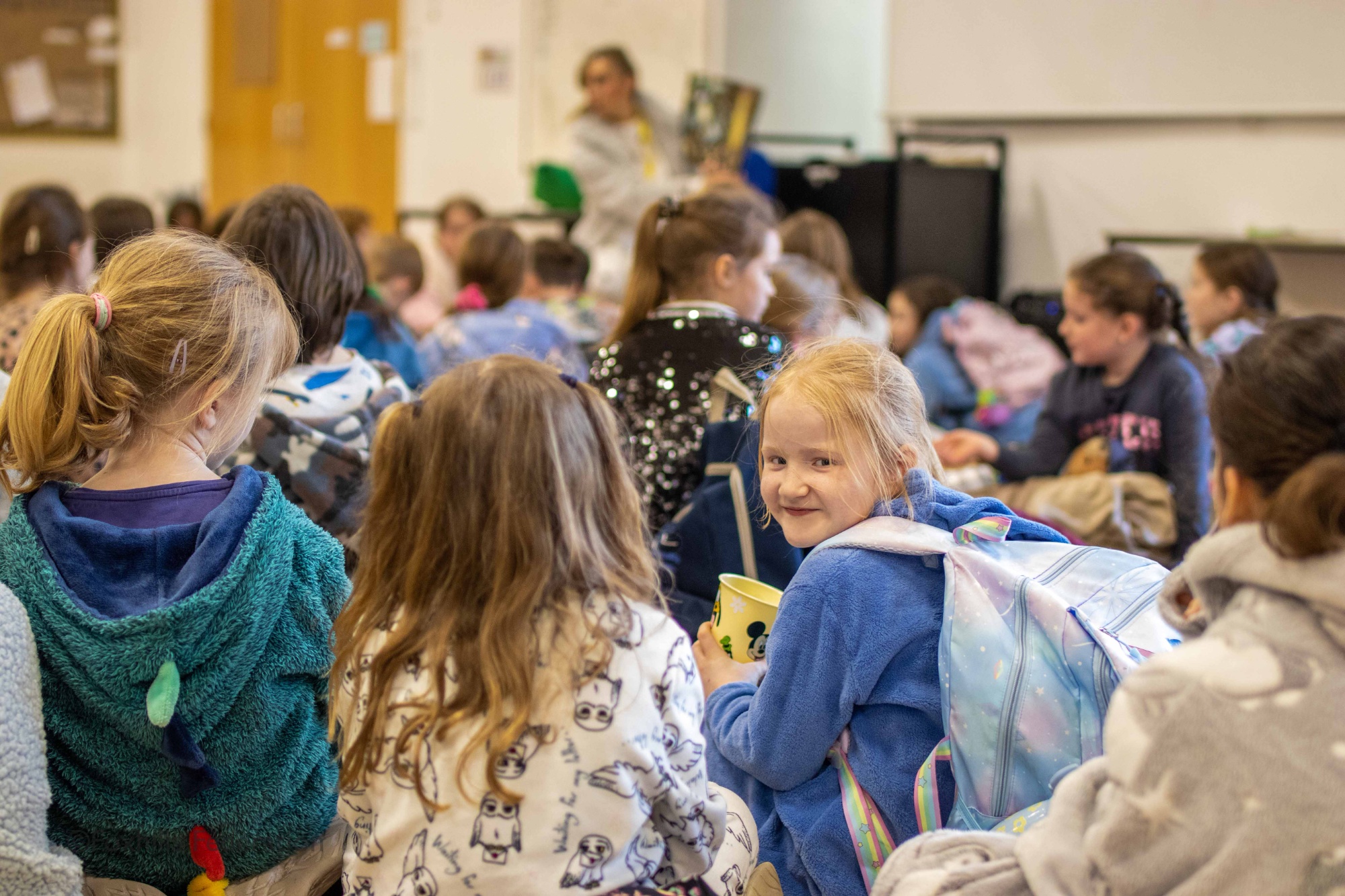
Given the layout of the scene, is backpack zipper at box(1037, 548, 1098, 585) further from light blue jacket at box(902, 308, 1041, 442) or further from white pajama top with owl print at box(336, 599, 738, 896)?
light blue jacket at box(902, 308, 1041, 442)

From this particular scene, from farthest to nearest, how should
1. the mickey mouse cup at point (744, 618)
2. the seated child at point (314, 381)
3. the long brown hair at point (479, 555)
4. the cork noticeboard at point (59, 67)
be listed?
the cork noticeboard at point (59, 67), the seated child at point (314, 381), the mickey mouse cup at point (744, 618), the long brown hair at point (479, 555)

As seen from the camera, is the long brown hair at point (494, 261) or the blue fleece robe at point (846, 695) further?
the long brown hair at point (494, 261)

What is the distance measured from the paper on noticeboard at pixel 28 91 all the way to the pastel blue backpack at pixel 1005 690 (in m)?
8.54

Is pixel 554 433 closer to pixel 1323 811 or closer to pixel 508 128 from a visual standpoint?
pixel 1323 811

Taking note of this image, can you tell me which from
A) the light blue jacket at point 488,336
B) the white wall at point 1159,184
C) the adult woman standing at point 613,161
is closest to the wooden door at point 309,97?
the adult woman standing at point 613,161

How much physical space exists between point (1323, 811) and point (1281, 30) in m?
4.81

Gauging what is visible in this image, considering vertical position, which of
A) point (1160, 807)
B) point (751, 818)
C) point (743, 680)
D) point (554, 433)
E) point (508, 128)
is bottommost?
point (751, 818)

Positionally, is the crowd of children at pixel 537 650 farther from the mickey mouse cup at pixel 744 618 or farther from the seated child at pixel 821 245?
the seated child at pixel 821 245

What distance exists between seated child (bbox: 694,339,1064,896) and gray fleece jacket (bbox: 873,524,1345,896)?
0.36 metres

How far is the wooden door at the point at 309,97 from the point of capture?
741 cm

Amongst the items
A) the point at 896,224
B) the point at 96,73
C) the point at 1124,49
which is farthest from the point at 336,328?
the point at 96,73

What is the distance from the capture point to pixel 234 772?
54.3 inches

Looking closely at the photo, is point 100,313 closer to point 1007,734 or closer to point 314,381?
point 314,381

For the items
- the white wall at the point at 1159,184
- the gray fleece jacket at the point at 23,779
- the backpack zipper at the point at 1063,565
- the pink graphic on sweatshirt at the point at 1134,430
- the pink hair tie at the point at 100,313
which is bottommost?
the gray fleece jacket at the point at 23,779
